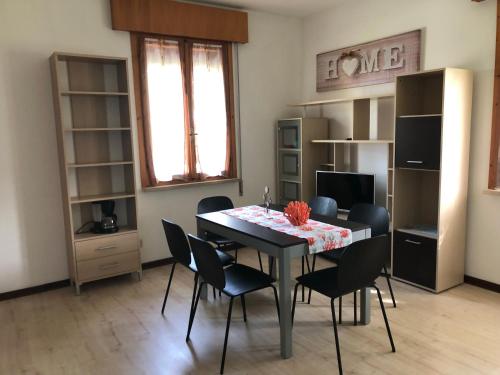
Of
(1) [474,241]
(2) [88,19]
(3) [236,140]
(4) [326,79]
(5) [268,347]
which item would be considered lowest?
(5) [268,347]

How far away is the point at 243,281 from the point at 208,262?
34 centimetres

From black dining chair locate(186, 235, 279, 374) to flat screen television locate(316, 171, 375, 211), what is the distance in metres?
1.88

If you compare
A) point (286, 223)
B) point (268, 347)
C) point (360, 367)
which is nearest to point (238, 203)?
point (286, 223)

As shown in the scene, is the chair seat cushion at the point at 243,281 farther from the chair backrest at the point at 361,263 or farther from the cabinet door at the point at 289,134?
the cabinet door at the point at 289,134

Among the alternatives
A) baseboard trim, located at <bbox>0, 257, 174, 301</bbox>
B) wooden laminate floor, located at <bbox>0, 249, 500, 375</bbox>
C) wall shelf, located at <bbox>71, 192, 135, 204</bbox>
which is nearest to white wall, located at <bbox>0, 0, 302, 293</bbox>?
baseboard trim, located at <bbox>0, 257, 174, 301</bbox>

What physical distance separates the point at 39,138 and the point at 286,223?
2429 millimetres

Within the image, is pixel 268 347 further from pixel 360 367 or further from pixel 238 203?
pixel 238 203

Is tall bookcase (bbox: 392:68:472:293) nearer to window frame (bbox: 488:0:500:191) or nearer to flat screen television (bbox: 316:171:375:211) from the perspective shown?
window frame (bbox: 488:0:500:191)

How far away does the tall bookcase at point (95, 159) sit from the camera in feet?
12.4

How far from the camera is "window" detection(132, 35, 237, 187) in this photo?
432cm

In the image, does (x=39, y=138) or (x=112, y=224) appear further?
(x=112, y=224)

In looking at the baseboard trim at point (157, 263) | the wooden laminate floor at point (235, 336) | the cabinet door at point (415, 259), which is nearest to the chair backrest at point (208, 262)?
the wooden laminate floor at point (235, 336)

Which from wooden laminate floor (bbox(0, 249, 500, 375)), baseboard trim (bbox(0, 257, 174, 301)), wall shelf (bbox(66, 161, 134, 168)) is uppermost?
wall shelf (bbox(66, 161, 134, 168))

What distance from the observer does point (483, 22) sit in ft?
11.3
